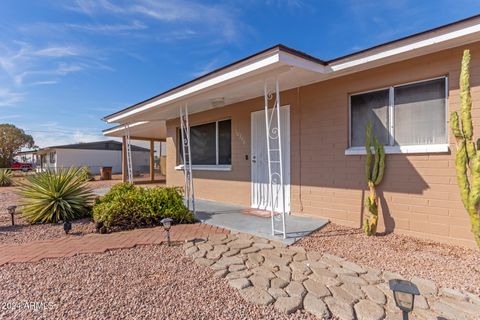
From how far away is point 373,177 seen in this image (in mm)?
4344

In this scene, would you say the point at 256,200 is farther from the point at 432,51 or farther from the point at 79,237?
the point at 432,51

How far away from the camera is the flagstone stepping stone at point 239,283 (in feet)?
9.01

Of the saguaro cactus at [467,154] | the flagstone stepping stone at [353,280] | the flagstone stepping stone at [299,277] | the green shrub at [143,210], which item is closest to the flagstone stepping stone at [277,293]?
the flagstone stepping stone at [299,277]

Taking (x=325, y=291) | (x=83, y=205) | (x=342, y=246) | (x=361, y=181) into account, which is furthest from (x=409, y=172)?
(x=83, y=205)

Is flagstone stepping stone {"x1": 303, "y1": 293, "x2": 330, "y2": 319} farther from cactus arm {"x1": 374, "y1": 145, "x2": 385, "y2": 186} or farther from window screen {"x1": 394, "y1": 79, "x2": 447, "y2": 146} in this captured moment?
window screen {"x1": 394, "y1": 79, "x2": 447, "y2": 146}

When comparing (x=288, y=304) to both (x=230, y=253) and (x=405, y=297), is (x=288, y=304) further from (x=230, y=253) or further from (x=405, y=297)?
(x=230, y=253)

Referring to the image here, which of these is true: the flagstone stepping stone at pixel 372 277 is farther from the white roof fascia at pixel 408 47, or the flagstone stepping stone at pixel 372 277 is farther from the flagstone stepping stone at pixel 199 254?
the white roof fascia at pixel 408 47

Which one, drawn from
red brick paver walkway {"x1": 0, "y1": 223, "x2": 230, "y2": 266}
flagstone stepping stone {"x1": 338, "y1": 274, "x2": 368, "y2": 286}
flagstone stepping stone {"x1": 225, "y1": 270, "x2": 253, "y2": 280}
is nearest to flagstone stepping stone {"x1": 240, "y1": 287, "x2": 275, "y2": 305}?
flagstone stepping stone {"x1": 225, "y1": 270, "x2": 253, "y2": 280}

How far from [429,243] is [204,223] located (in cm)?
390

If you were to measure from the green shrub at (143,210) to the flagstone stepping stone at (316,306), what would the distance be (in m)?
3.41

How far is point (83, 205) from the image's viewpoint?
20.7 ft

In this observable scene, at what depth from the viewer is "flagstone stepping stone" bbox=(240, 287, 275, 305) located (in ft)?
8.10

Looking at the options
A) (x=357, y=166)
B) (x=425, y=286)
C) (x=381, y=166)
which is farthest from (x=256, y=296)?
(x=357, y=166)

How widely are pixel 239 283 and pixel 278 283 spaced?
0.43 m
